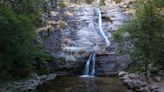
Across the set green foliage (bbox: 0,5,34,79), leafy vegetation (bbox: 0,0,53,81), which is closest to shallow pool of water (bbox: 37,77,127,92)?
leafy vegetation (bbox: 0,0,53,81)

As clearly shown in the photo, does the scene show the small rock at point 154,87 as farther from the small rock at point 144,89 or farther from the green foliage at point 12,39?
the green foliage at point 12,39

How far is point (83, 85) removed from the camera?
23438 mm

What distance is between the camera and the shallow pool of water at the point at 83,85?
21812 mm

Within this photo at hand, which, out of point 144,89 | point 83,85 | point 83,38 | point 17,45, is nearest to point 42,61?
point 83,85

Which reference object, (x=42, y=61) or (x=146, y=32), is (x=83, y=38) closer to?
(x=42, y=61)

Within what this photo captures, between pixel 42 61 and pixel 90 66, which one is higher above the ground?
pixel 42 61

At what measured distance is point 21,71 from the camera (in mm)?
23844

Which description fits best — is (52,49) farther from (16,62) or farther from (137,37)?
(137,37)

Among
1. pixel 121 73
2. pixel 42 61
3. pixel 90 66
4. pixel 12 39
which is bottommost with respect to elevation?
pixel 121 73

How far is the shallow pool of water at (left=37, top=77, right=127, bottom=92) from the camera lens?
21.8 metres

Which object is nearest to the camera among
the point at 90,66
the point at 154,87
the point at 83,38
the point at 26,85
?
the point at 154,87

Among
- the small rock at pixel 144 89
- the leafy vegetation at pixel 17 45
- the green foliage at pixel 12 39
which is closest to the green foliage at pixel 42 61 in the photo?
the leafy vegetation at pixel 17 45

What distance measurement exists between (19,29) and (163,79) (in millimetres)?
11018

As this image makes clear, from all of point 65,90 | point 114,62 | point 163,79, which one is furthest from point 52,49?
point 163,79
